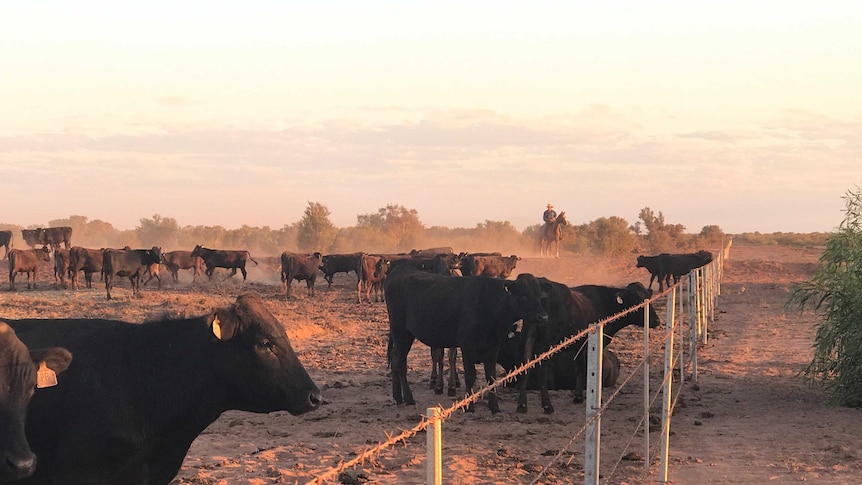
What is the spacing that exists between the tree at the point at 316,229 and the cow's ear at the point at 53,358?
53.9 metres

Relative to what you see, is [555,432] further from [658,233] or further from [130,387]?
[658,233]

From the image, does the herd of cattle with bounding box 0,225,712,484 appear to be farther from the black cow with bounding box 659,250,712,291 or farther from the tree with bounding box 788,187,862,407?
the black cow with bounding box 659,250,712,291

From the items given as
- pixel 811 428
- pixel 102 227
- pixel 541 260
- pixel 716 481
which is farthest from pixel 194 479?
pixel 102 227

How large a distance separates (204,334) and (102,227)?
99143 mm

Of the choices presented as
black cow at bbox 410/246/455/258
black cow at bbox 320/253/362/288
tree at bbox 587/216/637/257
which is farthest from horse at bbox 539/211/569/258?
black cow at bbox 320/253/362/288

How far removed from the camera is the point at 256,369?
557 centimetres

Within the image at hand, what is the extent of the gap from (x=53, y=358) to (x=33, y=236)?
43.8 metres

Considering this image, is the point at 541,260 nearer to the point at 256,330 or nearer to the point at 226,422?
the point at 226,422

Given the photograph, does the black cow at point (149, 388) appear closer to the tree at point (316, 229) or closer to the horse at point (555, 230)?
the horse at point (555, 230)

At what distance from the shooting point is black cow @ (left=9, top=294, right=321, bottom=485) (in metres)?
4.89

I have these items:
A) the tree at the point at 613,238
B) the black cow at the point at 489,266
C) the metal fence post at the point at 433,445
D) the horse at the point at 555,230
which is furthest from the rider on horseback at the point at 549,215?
the metal fence post at the point at 433,445

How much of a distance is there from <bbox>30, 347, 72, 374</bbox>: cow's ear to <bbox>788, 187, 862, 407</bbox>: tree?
937cm

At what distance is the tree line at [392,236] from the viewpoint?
57.2m

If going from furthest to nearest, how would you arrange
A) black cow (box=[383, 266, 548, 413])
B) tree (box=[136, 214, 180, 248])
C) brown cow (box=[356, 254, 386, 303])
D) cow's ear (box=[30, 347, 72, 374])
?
1. tree (box=[136, 214, 180, 248])
2. brown cow (box=[356, 254, 386, 303])
3. black cow (box=[383, 266, 548, 413])
4. cow's ear (box=[30, 347, 72, 374])
